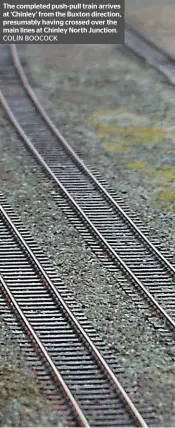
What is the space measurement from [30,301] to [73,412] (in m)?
3.03

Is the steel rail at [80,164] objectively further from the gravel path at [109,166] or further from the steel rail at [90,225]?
the steel rail at [90,225]

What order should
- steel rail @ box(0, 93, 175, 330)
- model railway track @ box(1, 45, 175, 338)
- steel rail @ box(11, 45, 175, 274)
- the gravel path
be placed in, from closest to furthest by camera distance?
the gravel path → steel rail @ box(0, 93, 175, 330) → model railway track @ box(1, 45, 175, 338) → steel rail @ box(11, 45, 175, 274)

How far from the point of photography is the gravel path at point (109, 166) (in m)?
13.4

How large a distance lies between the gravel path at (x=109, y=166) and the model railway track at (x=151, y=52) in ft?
1.53

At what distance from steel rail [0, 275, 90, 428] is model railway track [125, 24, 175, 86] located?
12.0 metres

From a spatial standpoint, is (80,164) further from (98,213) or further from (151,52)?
(151,52)

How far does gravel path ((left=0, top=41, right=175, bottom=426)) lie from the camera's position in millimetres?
13359

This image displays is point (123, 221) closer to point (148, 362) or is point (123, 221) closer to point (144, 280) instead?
point (144, 280)

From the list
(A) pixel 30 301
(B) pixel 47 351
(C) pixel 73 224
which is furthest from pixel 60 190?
(B) pixel 47 351

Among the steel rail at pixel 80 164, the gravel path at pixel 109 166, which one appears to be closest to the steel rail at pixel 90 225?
the gravel path at pixel 109 166

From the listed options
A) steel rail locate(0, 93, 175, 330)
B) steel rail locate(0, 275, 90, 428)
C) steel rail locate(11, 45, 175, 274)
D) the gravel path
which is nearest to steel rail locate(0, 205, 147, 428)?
steel rail locate(0, 275, 90, 428)

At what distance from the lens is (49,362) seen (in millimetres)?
12836

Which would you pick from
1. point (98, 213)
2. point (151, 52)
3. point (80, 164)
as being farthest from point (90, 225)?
point (151, 52)

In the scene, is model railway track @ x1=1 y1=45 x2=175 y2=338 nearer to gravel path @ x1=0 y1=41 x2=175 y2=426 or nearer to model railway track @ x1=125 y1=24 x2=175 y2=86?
gravel path @ x1=0 y1=41 x2=175 y2=426
